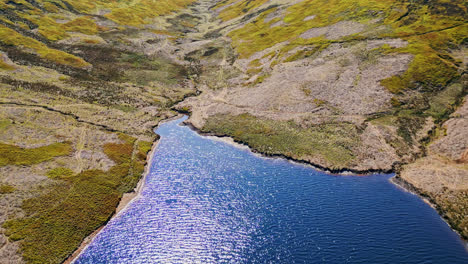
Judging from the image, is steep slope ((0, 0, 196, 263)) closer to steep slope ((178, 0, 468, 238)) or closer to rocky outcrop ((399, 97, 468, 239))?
steep slope ((178, 0, 468, 238))

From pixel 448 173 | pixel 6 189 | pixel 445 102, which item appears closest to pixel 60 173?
pixel 6 189

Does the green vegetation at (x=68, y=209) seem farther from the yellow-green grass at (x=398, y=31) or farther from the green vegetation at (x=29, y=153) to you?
the yellow-green grass at (x=398, y=31)

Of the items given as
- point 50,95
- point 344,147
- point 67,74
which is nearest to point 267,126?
point 344,147

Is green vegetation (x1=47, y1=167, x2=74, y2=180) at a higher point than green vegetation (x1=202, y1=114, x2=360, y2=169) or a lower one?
higher

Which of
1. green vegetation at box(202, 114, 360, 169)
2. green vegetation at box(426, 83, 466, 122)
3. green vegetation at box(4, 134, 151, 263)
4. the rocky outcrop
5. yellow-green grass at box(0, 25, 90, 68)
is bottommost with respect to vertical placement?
green vegetation at box(426, 83, 466, 122)

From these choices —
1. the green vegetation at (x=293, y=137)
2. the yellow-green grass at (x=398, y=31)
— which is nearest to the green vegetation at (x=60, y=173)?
the green vegetation at (x=293, y=137)

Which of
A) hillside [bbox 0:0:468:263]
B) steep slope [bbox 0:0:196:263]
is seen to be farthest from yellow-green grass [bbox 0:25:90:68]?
hillside [bbox 0:0:468:263]

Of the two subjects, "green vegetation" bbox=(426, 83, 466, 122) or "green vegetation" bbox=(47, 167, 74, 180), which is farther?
"green vegetation" bbox=(426, 83, 466, 122)
